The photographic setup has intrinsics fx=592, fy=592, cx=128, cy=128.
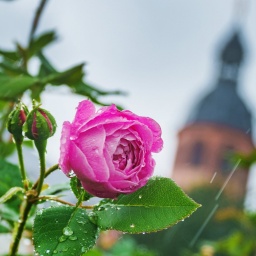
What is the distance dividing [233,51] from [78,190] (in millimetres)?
22782

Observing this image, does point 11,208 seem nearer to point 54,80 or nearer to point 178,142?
point 54,80

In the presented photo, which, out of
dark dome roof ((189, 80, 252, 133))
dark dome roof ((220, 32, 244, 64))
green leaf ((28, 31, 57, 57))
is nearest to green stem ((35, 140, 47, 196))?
green leaf ((28, 31, 57, 57))

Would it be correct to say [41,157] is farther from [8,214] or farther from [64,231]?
[8,214]

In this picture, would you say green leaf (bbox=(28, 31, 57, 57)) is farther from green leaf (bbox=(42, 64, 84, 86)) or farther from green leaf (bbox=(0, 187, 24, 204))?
green leaf (bbox=(0, 187, 24, 204))

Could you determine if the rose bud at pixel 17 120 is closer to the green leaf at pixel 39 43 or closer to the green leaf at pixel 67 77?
the green leaf at pixel 67 77

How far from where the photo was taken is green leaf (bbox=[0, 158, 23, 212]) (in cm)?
59

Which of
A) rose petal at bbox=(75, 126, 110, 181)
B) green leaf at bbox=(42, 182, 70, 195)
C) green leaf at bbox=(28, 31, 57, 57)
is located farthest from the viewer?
green leaf at bbox=(28, 31, 57, 57)

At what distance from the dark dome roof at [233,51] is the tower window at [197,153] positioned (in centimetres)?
356

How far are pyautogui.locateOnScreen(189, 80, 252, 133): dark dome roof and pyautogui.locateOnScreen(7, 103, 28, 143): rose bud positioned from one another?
2203cm

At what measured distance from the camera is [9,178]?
0.60 metres

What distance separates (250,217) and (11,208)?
39.4 inches

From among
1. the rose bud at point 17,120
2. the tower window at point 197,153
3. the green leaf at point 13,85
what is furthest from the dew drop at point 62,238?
the tower window at point 197,153

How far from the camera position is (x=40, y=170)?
0.48m

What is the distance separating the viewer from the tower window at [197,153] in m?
22.2
